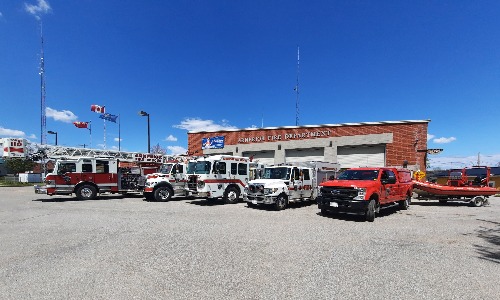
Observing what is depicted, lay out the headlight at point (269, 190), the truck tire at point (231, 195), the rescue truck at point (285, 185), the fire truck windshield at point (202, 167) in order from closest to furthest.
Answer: the headlight at point (269, 190) < the rescue truck at point (285, 185) < the fire truck windshield at point (202, 167) < the truck tire at point (231, 195)

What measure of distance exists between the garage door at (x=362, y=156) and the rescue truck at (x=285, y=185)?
51.6 feet

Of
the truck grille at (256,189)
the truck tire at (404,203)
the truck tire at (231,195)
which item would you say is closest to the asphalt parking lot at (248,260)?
the truck grille at (256,189)

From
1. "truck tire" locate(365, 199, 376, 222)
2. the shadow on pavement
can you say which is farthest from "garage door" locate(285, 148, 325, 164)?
the shadow on pavement

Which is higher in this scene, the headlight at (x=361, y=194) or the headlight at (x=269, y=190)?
the headlight at (x=361, y=194)

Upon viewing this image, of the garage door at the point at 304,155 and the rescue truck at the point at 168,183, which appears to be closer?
the rescue truck at the point at 168,183

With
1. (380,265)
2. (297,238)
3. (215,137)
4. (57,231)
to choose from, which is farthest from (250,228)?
(215,137)

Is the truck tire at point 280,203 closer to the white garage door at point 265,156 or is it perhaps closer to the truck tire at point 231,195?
the truck tire at point 231,195

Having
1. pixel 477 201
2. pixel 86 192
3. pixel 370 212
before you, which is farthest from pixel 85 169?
pixel 477 201

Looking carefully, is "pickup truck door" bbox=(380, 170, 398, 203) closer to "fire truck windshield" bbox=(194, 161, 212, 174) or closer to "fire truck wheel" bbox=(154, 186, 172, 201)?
"fire truck windshield" bbox=(194, 161, 212, 174)

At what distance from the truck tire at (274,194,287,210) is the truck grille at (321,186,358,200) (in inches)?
94.0

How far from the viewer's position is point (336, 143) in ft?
102

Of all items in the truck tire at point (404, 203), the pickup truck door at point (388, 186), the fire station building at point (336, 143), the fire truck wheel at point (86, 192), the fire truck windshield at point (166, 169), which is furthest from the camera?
the fire station building at point (336, 143)

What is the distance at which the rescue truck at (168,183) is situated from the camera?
1700 centimetres

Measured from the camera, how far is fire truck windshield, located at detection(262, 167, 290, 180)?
13.7m
